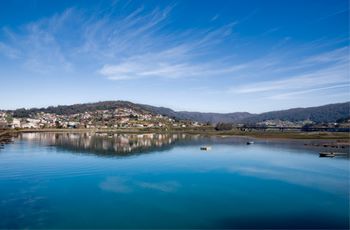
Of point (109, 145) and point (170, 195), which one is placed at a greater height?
point (109, 145)

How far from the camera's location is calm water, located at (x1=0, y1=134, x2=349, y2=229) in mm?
21297

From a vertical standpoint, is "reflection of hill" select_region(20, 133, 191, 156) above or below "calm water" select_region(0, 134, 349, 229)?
above

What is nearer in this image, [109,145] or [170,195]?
[170,195]

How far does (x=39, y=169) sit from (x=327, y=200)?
32.3 m

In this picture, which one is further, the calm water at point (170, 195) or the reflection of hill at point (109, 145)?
the reflection of hill at point (109, 145)

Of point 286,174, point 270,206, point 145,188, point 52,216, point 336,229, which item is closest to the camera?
point 336,229

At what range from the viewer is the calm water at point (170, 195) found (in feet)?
69.9

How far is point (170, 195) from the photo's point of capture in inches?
1112

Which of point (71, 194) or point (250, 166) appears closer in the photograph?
point (71, 194)

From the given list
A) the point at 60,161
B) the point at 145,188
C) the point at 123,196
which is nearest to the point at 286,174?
the point at 145,188

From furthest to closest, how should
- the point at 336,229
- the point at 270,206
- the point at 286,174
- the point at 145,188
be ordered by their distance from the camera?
the point at 286,174 → the point at 145,188 → the point at 270,206 → the point at 336,229

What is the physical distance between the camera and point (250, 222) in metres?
21.1

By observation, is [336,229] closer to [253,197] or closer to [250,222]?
[250,222]

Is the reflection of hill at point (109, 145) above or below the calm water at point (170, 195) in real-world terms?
above
